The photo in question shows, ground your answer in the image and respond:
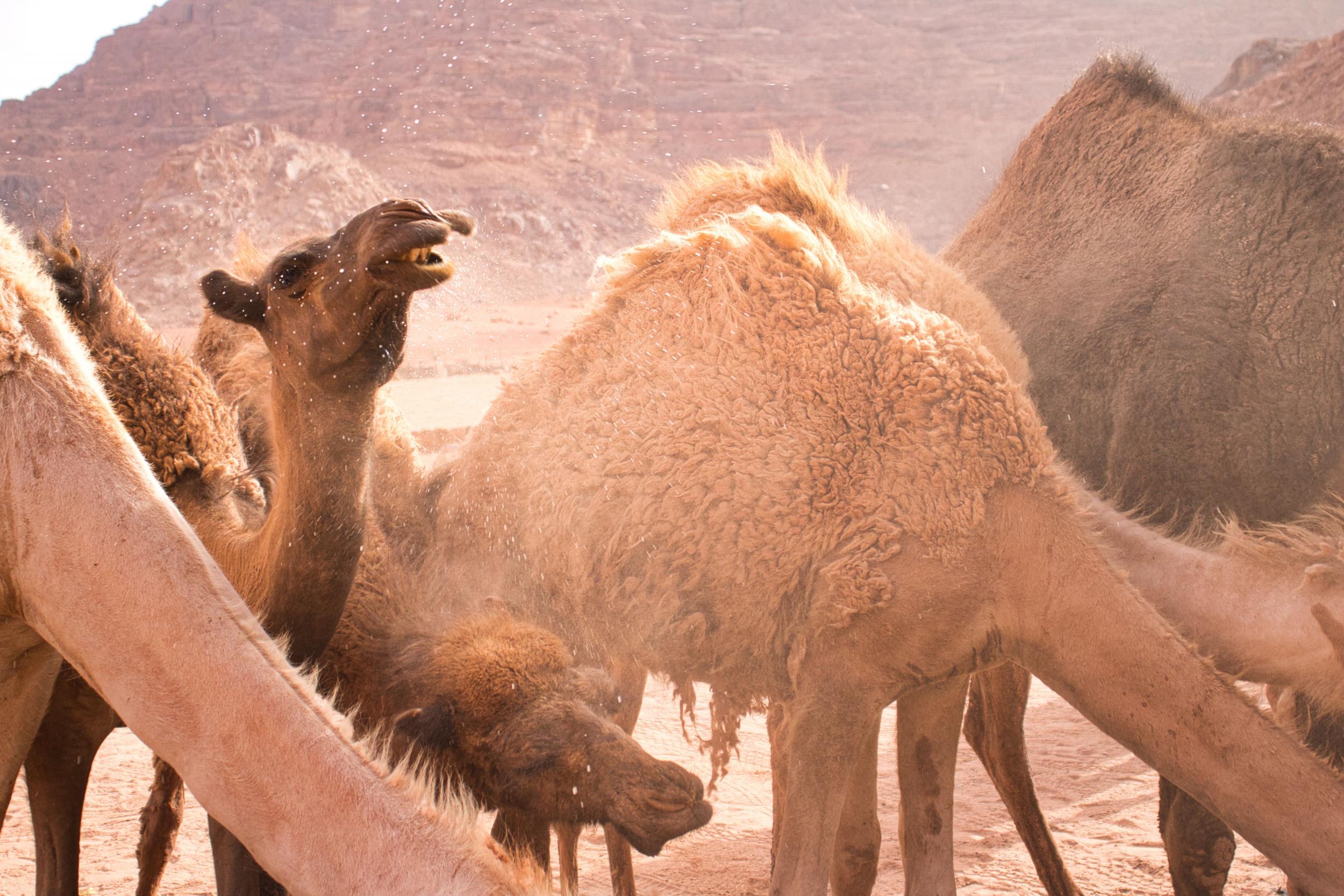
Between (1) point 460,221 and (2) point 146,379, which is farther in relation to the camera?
(2) point 146,379

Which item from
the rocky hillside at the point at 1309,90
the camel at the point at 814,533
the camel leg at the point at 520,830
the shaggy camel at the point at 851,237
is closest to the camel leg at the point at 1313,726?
the camel at the point at 814,533

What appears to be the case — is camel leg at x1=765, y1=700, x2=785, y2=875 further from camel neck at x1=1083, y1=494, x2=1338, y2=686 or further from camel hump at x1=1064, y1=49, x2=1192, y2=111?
camel hump at x1=1064, y1=49, x2=1192, y2=111

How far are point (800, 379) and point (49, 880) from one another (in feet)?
9.49

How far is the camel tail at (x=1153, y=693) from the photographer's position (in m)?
2.62

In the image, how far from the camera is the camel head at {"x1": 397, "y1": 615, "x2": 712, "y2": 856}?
104 inches

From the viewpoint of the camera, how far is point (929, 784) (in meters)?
3.68

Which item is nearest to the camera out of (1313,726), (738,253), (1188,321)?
(1313,726)

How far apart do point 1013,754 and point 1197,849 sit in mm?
839

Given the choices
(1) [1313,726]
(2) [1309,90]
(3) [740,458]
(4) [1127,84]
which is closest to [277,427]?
(3) [740,458]

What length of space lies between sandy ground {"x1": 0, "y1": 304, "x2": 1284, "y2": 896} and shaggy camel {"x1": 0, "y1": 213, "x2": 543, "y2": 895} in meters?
2.08

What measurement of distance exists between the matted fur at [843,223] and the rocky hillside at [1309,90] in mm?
4009

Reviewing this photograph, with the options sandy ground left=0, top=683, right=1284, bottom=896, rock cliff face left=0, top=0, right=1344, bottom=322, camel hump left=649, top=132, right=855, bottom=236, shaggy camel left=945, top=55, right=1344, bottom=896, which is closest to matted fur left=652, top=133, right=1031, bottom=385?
camel hump left=649, top=132, right=855, bottom=236

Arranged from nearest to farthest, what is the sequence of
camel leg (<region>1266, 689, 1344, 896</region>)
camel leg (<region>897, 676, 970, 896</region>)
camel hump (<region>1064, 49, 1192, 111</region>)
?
camel leg (<region>1266, 689, 1344, 896</region>)
camel leg (<region>897, 676, 970, 896</region>)
camel hump (<region>1064, 49, 1192, 111</region>)

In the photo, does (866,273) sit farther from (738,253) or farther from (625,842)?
(625,842)
